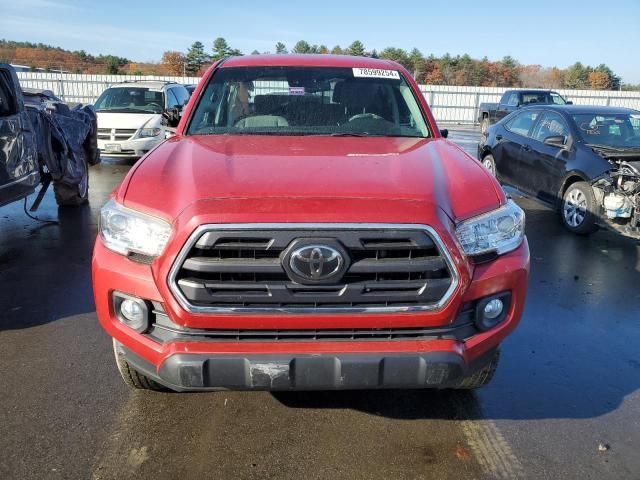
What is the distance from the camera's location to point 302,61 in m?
4.32

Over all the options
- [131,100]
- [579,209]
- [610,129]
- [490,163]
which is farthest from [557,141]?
[131,100]

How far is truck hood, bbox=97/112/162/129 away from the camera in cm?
1141

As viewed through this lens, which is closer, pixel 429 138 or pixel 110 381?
pixel 110 381

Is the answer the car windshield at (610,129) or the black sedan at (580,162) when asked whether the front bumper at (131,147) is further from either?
the car windshield at (610,129)

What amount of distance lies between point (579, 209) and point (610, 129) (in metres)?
1.38

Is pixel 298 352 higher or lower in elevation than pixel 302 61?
lower

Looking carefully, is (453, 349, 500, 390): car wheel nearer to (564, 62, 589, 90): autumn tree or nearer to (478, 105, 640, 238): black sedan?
(478, 105, 640, 238): black sedan

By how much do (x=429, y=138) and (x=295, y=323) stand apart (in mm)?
1948

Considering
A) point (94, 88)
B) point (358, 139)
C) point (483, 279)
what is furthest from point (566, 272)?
point (94, 88)

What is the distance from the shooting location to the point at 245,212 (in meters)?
2.31

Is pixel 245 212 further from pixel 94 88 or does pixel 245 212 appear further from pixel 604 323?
pixel 94 88

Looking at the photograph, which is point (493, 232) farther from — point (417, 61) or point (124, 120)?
point (417, 61)

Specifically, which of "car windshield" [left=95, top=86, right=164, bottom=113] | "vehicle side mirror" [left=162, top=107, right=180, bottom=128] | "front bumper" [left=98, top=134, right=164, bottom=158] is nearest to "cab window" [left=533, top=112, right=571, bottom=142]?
"vehicle side mirror" [left=162, top=107, right=180, bottom=128]

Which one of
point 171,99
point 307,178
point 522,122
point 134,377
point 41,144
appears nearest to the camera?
point 307,178
